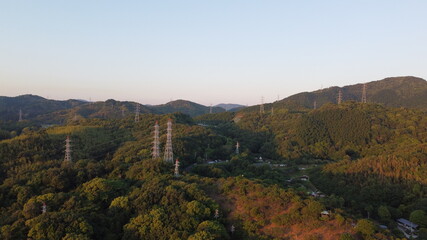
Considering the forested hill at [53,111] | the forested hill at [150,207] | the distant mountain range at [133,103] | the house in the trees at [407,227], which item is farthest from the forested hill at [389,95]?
the forested hill at [150,207]

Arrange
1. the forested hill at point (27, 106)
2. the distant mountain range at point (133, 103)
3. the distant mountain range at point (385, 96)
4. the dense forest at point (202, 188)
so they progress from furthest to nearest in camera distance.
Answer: the distant mountain range at point (385, 96) → the forested hill at point (27, 106) → the distant mountain range at point (133, 103) → the dense forest at point (202, 188)

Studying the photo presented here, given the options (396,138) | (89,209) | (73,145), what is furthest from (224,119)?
(89,209)

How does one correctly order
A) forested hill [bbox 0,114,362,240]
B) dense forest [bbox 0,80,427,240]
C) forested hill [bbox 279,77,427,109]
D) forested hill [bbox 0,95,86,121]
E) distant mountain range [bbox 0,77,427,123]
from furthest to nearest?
forested hill [bbox 279,77,427,109] < forested hill [bbox 0,95,86,121] < distant mountain range [bbox 0,77,427,123] < dense forest [bbox 0,80,427,240] < forested hill [bbox 0,114,362,240]

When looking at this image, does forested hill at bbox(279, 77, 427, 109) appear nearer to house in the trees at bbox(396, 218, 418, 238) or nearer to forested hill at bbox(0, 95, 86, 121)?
house in the trees at bbox(396, 218, 418, 238)

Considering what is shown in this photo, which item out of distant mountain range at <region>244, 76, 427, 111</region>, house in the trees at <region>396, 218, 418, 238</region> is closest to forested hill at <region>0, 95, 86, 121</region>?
distant mountain range at <region>244, 76, 427, 111</region>

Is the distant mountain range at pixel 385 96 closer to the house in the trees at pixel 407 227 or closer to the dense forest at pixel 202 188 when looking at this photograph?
the dense forest at pixel 202 188

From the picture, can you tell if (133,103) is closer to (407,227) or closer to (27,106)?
(27,106)
